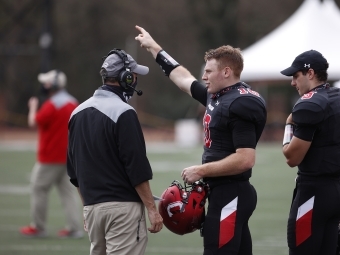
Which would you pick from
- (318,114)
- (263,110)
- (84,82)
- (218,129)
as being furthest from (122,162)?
(84,82)

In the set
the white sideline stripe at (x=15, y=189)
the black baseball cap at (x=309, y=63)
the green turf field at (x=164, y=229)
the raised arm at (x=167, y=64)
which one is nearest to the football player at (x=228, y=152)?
the black baseball cap at (x=309, y=63)

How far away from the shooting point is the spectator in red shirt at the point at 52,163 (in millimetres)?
9375

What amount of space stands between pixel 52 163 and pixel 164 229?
1.85m

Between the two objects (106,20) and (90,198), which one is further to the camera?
(106,20)

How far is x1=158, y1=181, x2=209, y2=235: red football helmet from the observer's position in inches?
207

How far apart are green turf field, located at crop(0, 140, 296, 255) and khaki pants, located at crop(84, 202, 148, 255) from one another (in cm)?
322

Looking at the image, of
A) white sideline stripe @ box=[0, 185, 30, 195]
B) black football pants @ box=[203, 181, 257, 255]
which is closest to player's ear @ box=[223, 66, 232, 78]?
black football pants @ box=[203, 181, 257, 255]

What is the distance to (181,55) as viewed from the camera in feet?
130

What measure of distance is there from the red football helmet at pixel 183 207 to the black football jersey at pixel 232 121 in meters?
0.26

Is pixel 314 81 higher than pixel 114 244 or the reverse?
higher

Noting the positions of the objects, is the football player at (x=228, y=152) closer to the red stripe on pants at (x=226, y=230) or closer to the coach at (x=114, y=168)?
the red stripe on pants at (x=226, y=230)

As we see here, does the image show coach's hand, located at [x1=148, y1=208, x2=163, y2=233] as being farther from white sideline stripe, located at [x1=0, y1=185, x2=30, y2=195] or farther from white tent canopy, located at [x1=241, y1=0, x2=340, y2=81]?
white tent canopy, located at [x1=241, y1=0, x2=340, y2=81]

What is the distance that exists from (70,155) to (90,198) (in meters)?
0.47

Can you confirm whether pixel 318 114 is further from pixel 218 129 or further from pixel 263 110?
pixel 218 129
